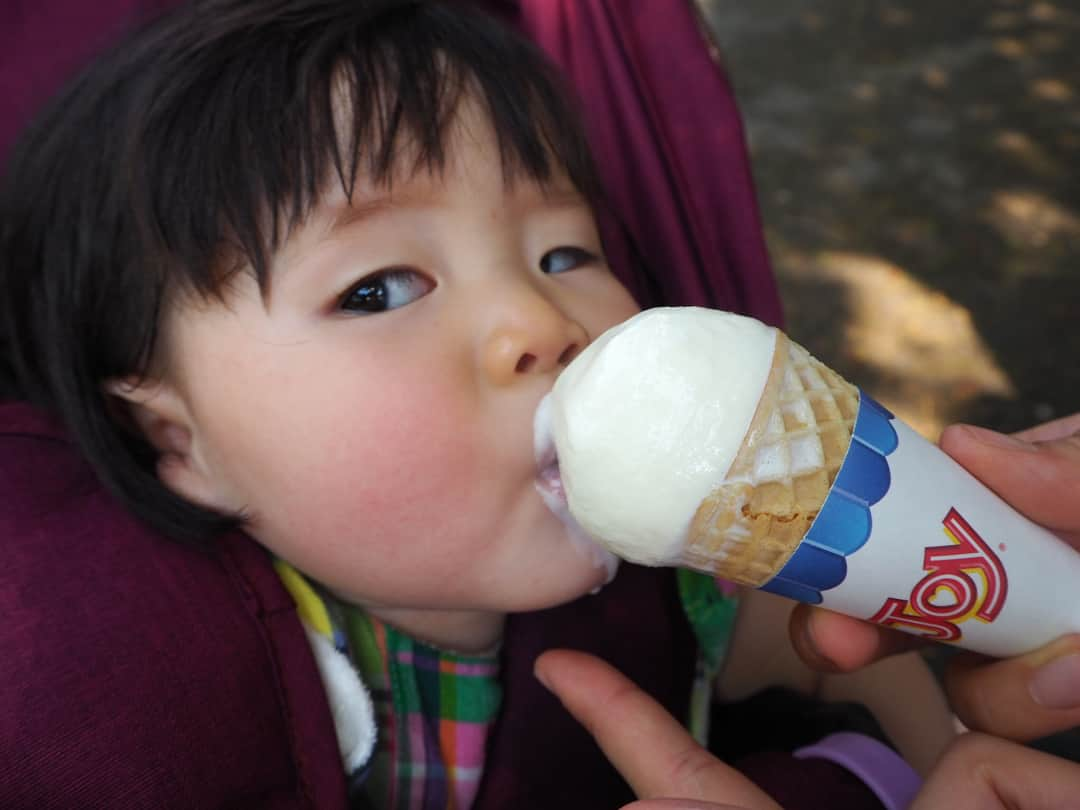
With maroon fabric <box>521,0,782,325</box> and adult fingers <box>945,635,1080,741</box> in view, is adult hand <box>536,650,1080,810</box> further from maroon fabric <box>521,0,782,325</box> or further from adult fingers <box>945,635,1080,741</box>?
maroon fabric <box>521,0,782,325</box>

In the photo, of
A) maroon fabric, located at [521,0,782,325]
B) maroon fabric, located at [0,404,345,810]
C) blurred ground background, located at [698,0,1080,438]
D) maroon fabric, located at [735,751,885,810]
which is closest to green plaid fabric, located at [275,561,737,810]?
maroon fabric, located at [0,404,345,810]

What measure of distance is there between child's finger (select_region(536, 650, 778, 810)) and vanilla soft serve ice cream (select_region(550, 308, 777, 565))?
219 millimetres

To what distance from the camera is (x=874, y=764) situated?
3.86 ft

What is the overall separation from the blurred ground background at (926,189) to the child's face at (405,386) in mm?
1318

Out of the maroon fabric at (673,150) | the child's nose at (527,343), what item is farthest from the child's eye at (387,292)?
the maroon fabric at (673,150)

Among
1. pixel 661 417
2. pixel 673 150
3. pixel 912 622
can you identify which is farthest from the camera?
pixel 673 150

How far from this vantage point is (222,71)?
3.26ft

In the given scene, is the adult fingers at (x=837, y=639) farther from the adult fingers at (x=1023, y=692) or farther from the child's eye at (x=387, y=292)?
the child's eye at (x=387, y=292)

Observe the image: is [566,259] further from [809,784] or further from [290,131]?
[809,784]

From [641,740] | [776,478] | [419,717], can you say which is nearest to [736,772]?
[641,740]

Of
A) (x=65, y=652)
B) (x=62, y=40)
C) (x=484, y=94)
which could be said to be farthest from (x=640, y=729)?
(x=62, y=40)

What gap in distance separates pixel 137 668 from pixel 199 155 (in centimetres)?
50

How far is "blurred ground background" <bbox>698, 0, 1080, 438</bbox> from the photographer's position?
2.38m

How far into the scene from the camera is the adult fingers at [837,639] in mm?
973
